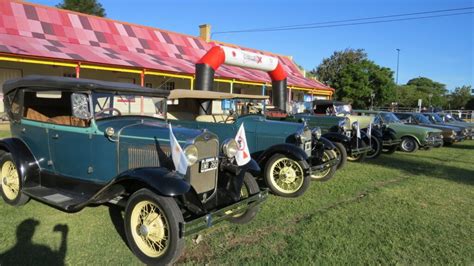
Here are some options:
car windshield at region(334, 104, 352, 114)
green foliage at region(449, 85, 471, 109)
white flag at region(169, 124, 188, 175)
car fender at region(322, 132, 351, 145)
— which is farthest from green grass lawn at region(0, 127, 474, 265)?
green foliage at region(449, 85, 471, 109)

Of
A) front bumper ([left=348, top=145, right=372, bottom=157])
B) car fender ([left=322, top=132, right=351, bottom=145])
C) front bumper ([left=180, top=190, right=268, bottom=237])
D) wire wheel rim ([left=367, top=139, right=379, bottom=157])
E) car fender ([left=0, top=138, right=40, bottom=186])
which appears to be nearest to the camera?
front bumper ([left=180, top=190, right=268, bottom=237])

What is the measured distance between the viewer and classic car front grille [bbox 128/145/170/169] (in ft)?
13.8

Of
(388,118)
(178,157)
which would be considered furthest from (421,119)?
(178,157)

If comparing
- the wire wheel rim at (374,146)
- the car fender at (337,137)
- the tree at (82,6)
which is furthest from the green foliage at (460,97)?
the car fender at (337,137)

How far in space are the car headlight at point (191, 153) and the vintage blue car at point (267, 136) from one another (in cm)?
255

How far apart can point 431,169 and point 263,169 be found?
4959mm

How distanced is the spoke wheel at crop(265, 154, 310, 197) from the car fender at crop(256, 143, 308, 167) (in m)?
0.08

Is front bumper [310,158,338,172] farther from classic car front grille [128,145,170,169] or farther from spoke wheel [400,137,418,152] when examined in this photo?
spoke wheel [400,137,418,152]

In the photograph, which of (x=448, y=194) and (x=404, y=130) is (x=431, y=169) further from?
(x=404, y=130)

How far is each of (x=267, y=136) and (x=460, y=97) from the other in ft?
268

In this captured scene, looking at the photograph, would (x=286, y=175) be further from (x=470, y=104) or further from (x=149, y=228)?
(x=470, y=104)

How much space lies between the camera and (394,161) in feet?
33.9

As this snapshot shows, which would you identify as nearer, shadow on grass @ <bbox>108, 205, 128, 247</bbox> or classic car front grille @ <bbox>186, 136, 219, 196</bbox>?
classic car front grille @ <bbox>186, 136, 219, 196</bbox>

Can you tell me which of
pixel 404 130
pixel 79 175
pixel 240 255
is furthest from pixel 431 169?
pixel 79 175
